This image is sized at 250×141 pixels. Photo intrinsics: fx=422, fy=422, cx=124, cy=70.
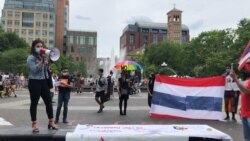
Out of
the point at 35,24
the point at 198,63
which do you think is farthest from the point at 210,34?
the point at 35,24

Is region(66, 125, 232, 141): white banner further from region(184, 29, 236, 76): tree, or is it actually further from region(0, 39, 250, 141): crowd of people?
region(184, 29, 236, 76): tree

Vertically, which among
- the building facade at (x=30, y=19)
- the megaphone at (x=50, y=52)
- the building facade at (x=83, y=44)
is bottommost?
the megaphone at (x=50, y=52)

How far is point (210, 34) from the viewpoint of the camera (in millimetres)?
102062

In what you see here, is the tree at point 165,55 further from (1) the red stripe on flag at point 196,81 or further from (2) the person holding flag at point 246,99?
(2) the person holding flag at point 246,99

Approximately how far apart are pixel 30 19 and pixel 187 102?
15699cm

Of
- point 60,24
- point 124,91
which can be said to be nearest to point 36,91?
point 124,91

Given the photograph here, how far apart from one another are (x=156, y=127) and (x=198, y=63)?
9561 cm

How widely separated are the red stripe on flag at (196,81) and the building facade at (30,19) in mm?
149073

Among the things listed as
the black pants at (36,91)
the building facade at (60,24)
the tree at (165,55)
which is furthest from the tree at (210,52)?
the black pants at (36,91)

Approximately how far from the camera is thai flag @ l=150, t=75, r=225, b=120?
48.6ft

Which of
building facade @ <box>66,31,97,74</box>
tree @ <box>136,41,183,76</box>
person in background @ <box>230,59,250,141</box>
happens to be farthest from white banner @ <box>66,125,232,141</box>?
building facade @ <box>66,31,97,74</box>

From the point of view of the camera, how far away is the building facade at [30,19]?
533 ft

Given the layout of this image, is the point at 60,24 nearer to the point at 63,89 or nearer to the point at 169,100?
the point at 169,100

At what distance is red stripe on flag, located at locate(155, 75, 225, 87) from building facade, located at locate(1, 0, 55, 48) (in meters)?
149
